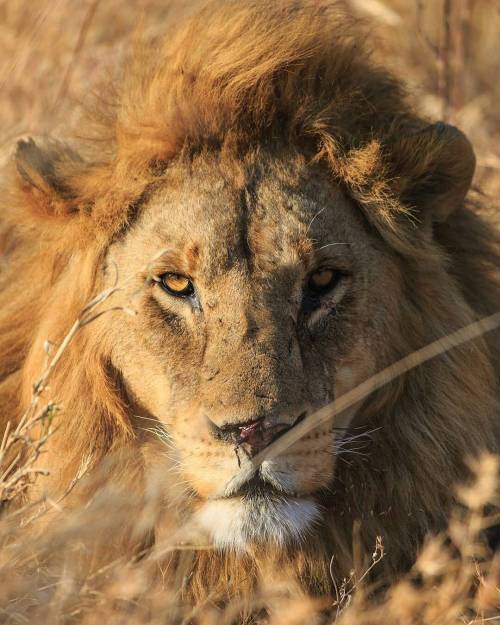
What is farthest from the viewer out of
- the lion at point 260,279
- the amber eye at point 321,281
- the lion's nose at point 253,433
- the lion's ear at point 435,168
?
the lion's ear at point 435,168

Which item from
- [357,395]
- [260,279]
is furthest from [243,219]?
[357,395]

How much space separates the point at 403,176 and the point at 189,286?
910 millimetres

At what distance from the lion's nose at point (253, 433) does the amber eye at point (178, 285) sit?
58 cm

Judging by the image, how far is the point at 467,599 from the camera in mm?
3924

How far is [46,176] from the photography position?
165 inches

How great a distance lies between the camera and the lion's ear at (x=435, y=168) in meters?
4.13

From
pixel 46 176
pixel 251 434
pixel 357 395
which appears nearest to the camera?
pixel 251 434

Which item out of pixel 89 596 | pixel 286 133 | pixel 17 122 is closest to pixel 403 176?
pixel 286 133

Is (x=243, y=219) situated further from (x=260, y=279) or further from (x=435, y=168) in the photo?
(x=435, y=168)

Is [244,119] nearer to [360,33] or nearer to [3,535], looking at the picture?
[360,33]

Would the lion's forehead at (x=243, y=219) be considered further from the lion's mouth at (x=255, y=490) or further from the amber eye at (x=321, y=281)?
the lion's mouth at (x=255, y=490)

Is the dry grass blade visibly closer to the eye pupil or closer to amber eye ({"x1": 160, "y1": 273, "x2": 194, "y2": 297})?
the eye pupil

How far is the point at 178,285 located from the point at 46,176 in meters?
0.70

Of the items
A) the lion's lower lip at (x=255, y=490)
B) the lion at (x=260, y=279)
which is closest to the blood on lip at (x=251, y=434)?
the lion's lower lip at (x=255, y=490)
